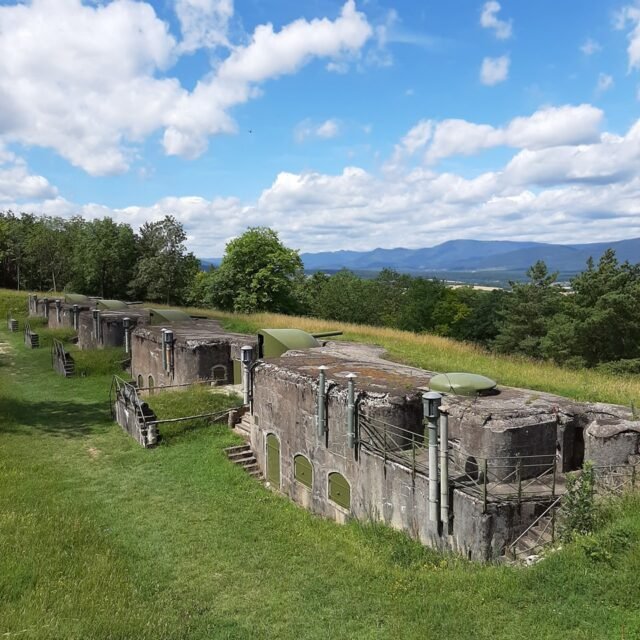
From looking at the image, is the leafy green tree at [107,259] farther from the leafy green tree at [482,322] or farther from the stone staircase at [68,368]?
the leafy green tree at [482,322]

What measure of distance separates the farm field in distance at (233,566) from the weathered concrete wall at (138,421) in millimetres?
443

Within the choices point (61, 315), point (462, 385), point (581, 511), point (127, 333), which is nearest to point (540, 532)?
point (581, 511)

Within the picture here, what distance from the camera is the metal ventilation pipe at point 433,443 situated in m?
11.1

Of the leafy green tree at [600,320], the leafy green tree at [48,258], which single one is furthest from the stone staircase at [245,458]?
the leafy green tree at [48,258]

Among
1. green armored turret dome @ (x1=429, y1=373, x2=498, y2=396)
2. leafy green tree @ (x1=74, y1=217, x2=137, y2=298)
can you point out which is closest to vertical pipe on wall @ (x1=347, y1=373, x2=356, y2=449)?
green armored turret dome @ (x1=429, y1=373, x2=498, y2=396)

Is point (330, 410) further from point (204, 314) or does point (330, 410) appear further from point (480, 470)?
point (204, 314)

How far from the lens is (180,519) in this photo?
14.6m

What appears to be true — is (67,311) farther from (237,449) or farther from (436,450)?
(436,450)

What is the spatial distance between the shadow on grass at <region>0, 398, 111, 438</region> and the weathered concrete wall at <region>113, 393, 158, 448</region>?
177 cm

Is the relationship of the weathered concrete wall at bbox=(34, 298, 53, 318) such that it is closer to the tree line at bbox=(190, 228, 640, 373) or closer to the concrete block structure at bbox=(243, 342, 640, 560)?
the tree line at bbox=(190, 228, 640, 373)

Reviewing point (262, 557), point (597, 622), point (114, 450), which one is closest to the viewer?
point (597, 622)

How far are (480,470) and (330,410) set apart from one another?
4.60m

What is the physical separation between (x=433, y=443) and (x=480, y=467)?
1.45 m

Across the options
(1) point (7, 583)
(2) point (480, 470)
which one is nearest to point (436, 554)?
(2) point (480, 470)
